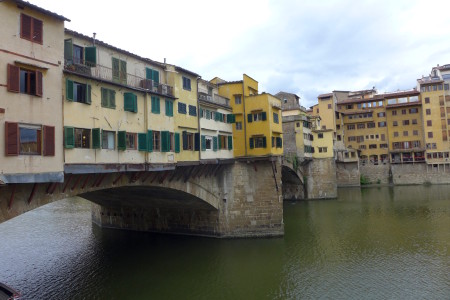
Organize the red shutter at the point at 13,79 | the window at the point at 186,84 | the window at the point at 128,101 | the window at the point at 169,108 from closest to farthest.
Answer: the red shutter at the point at 13,79
the window at the point at 128,101
the window at the point at 169,108
the window at the point at 186,84

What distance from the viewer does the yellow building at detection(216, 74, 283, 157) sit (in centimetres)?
3325

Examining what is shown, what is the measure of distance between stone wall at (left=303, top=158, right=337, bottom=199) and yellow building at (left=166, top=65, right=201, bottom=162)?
3696 centimetres

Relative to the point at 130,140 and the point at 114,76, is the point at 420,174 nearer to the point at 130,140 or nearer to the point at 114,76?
the point at 130,140

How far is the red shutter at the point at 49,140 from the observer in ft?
54.7

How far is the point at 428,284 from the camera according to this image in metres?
21.4

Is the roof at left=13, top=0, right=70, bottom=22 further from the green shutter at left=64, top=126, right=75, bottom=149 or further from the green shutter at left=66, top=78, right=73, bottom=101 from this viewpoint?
the green shutter at left=64, top=126, right=75, bottom=149

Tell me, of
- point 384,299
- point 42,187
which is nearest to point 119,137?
point 42,187

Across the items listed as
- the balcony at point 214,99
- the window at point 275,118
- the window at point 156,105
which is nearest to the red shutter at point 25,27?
the window at point 156,105

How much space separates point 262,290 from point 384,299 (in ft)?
23.5

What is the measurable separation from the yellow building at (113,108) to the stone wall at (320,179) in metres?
40.0

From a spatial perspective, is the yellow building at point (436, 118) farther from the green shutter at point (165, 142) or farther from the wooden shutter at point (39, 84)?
the wooden shutter at point (39, 84)

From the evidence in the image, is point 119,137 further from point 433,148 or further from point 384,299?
point 433,148

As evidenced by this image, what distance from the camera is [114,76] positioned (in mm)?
22062

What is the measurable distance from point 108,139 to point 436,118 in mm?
79752
